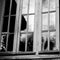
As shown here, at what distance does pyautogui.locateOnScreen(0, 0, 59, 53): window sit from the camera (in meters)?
4.24

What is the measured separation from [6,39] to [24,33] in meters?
0.50

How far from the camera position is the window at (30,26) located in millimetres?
4238

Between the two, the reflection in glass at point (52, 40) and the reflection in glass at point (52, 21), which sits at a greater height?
the reflection in glass at point (52, 21)

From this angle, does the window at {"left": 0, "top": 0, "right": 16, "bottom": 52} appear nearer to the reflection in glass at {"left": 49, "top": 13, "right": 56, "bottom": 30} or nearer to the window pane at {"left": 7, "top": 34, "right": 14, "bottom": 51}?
the window pane at {"left": 7, "top": 34, "right": 14, "bottom": 51}

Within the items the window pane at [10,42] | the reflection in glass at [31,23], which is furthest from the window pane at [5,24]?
the reflection in glass at [31,23]

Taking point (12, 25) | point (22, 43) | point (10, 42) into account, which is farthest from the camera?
point (12, 25)

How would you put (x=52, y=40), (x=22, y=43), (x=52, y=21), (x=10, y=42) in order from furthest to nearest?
(x=10, y=42) → (x=22, y=43) → (x=52, y=21) → (x=52, y=40)

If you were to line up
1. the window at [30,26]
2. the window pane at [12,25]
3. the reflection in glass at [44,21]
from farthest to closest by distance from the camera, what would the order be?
the window pane at [12,25] < the reflection in glass at [44,21] < the window at [30,26]

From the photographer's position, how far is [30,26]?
4531 millimetres

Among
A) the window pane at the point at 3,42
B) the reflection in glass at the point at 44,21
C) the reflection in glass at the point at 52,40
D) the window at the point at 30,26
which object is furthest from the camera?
the window pane at the point at 3,42

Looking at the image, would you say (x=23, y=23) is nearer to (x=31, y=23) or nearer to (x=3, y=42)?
(x=31, y=23)

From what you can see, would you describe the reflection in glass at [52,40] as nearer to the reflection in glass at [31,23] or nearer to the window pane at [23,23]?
the reflection in glass at [31,23]

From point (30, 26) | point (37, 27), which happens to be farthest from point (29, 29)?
point (37, 27)

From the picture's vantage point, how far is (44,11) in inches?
176
